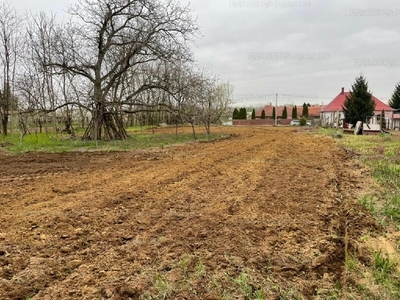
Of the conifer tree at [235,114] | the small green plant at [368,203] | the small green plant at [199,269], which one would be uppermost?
the conifer tree at [235,114]

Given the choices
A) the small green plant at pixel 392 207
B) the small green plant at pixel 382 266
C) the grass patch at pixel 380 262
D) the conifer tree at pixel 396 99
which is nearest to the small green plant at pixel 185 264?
the grass patch at pixel 380 262

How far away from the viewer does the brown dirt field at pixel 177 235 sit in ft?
7.58

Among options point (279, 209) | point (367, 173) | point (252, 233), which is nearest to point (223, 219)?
Result: point (252, 233)

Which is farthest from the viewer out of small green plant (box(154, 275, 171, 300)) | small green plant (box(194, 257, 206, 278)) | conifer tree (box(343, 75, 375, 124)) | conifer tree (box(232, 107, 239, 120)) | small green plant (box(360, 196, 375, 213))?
conifer tree (box(232, 107, 239, 120))

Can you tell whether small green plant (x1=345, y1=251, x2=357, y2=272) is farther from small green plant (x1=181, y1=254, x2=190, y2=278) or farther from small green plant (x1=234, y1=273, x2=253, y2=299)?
small green plant (x1=181, y1=254, x2=190, y2=278)

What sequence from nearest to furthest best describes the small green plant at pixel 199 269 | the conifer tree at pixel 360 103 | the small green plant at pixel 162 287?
the small green plant at pixel 162 287 → the small green plant at pixel 199 269 → the conifer tree at pixel 360 103

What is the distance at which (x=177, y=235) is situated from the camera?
10.5 feet

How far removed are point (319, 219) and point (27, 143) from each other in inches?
545

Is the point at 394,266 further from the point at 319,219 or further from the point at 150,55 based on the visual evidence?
the point at 150,55

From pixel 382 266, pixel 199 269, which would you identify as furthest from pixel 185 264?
pixel 382 266

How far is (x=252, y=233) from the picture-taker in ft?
10.7

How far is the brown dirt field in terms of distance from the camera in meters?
2.31

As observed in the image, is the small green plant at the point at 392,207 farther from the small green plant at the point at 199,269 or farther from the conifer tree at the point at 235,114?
the conifer tree at the point at 235,114

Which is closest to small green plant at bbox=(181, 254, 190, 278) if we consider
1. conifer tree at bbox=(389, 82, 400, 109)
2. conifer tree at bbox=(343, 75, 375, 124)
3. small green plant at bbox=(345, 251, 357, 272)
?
small green plant at bbox=(345, 251, 357, 272)
